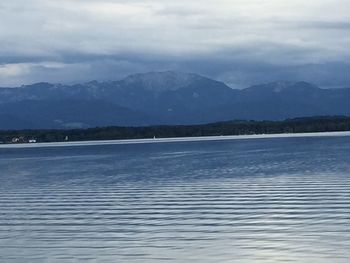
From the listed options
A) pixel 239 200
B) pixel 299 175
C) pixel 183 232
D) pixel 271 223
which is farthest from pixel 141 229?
pixel 299 175

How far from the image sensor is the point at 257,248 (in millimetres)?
23891

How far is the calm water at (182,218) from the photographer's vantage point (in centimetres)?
2369

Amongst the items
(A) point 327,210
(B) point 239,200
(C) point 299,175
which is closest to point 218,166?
(C) point 299,175

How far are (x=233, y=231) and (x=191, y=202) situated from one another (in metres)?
9.97

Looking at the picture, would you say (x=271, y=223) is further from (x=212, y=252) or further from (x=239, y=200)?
(x=239, y=200)

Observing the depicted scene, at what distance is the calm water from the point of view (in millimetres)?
23688

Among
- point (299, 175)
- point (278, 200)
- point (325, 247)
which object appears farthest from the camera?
point (299, 175)

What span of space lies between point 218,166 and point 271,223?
37846 millimetres

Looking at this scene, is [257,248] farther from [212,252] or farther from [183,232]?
[183,232]

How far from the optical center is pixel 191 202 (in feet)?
122

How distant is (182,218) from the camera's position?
31.3 metres

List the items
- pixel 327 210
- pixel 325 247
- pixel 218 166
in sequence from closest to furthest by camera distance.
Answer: pixel 325 247 < pixel 327 210 < pixel 218 166

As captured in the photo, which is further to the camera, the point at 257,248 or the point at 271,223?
the point at 271,223

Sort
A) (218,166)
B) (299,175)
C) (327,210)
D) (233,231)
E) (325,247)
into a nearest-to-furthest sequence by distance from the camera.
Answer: (325,247), (233,231), (327,210), (299,175), (218,166)
